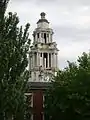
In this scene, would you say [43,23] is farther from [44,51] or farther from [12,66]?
[12,66]

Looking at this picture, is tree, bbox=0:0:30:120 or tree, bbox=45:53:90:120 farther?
tree, bbox=45:53:90:120

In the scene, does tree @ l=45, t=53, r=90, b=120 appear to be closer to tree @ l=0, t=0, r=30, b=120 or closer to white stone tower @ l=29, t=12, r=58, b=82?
tree @ l=0, t=0, r=30, b=120

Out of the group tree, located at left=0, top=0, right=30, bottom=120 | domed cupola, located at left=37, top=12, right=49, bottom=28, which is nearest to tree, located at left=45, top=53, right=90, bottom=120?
tree, located at left=0, top=0, right=30, bottom=120

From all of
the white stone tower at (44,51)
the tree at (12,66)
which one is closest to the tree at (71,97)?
the tree at (12,66)

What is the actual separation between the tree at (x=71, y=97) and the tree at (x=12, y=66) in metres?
8.71

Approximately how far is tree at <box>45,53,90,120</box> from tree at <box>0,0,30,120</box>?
8.71 m

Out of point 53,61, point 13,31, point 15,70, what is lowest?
point 15,70

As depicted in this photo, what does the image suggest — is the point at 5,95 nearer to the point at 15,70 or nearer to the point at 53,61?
the point at 15,70

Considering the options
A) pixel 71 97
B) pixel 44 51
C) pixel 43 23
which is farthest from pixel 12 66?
pixel 43 23

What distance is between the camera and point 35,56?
283 ft

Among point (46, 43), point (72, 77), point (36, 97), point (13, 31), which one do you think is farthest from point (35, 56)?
point (13, 31)

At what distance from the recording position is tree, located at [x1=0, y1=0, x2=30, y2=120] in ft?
92.9

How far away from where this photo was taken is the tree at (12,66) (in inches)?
1115

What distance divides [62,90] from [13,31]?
41.4ft
